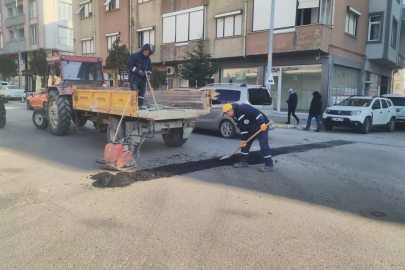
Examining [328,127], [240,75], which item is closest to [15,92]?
[240,75]

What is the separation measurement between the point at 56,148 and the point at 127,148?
3.01 meters

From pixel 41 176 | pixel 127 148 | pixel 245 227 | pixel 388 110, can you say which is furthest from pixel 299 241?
pixel 388 110

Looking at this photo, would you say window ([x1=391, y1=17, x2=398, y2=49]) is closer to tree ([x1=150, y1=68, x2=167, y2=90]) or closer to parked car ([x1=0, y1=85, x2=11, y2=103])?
tree ([x1=150, y1=68, x2=167, y2=90])

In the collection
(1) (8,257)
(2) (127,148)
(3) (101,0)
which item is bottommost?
(1) (8,257)

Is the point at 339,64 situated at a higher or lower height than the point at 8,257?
higher

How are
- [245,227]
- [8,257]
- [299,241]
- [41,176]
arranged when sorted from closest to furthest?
[8,257]
[299,241]
[245,227]
[41,176]

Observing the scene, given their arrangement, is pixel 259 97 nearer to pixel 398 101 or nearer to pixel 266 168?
pixel 266 168

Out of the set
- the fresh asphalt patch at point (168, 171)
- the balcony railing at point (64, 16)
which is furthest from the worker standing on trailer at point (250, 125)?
the balcony railing at point (64, 16)

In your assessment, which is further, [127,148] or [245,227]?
[127,148]

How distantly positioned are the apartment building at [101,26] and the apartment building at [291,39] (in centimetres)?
259

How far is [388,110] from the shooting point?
50.9ft

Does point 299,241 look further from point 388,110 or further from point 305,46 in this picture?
point 305,46

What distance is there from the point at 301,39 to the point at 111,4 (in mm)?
17954

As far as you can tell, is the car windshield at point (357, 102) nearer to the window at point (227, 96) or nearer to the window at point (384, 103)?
the window at point (384, 103)
